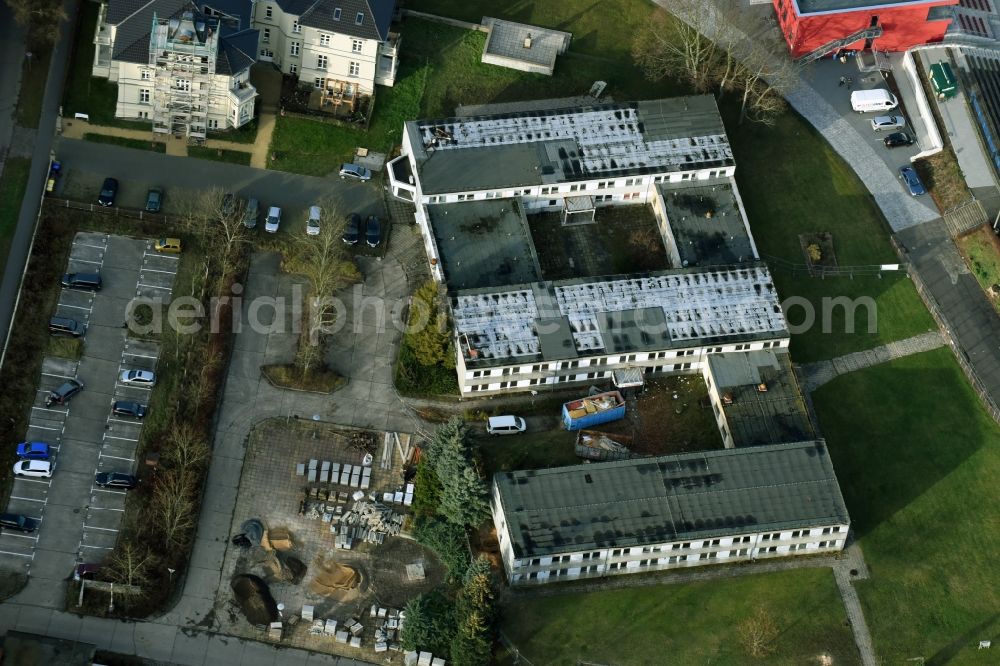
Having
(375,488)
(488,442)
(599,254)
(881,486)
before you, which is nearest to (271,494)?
(375,488)

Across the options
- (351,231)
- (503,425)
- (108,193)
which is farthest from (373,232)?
(108,193)

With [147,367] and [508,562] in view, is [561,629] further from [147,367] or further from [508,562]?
[147,367]

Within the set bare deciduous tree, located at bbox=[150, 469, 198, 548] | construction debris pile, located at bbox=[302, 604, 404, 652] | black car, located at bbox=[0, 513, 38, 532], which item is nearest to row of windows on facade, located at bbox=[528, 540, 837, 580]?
construction debris pile, located at bbox=[302, 604, 404, 652]

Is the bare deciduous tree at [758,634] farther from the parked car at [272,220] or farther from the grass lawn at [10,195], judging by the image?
the grass lawn at [10,195]

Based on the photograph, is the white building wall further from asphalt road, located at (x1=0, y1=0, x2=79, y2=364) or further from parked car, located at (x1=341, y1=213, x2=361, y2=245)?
asphalt road, located at (x1=0, y1=0, x2=79, y2=364)

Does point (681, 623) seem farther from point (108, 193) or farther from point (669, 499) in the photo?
point (108, 193)

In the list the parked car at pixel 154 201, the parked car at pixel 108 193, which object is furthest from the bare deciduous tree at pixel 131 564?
the parked car at pixel 108 193
